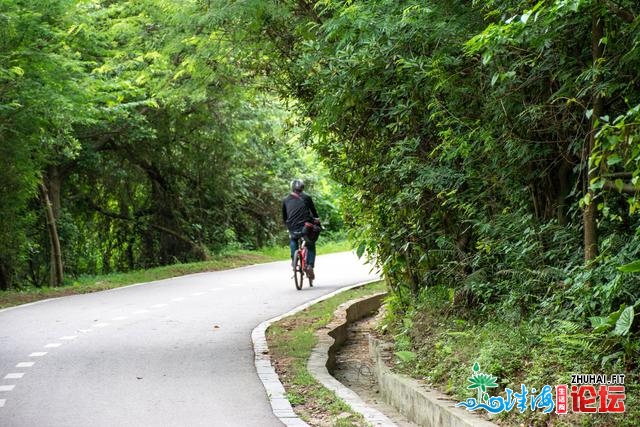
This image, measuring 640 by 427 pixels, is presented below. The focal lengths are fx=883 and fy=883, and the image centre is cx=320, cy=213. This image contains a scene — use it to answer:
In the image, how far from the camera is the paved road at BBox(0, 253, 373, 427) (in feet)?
26.2

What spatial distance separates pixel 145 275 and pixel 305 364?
13.8 metres

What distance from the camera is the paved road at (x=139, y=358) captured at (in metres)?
7.99

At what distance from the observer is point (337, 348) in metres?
12.6

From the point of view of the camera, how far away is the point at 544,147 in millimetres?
8250

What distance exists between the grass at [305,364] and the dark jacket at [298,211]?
2358mm

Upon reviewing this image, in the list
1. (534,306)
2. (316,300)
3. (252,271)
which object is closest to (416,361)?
(534,306)

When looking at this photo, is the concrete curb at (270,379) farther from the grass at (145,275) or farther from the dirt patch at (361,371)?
the grass at (145,275)

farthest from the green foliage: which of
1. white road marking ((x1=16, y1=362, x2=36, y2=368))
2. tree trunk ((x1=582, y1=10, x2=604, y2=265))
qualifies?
tree trunk ((x1=582, y1=10, x2=604, y2=265))

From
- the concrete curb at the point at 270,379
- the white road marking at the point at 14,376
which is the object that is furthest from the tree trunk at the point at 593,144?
the white road marking at the point at 14,376

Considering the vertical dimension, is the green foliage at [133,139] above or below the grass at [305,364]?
above
